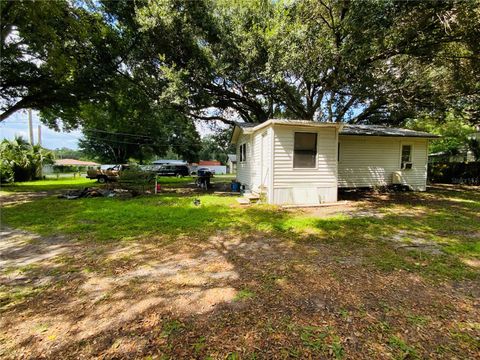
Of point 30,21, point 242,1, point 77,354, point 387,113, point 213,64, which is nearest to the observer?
point 77,354

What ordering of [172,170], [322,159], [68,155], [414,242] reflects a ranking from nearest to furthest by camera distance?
[414,242], [322,159], [172,170], [68,155]

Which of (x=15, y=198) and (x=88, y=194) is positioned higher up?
(x=88, y=194)

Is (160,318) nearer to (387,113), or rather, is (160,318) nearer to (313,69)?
(313,69)

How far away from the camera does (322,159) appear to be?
8750mm

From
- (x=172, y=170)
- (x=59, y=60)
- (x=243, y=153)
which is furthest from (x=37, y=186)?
(x=172, y=170)

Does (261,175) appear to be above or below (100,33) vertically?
below

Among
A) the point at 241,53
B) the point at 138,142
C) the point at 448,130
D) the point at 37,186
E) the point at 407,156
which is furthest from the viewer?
the point at 138,142

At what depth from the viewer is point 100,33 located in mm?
10852

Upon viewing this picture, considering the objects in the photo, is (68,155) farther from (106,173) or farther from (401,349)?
(401,349)

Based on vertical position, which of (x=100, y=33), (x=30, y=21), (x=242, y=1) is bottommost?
(x=30, y=21)

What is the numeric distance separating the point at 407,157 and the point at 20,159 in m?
24.8

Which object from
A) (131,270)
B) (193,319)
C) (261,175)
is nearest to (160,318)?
(193,319)

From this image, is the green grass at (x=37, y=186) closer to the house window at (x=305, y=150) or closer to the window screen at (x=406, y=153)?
the house window at (x=305, y=150)

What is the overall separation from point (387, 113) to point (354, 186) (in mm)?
8284
